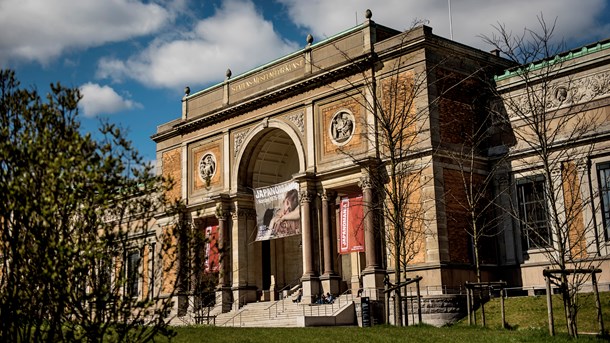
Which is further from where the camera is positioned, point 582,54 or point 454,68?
point 454,68

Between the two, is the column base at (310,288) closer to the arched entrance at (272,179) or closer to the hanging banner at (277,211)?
the hanging banner at (277,211)

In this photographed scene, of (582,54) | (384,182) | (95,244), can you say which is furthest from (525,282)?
(95,244)

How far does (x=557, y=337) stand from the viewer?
17.9m

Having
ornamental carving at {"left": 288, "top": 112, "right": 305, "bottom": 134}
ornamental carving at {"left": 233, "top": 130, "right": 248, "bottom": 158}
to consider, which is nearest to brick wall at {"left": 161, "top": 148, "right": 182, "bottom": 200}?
ornamental carving at {"left": 233, "top": 130, "right": 248, "bottom": 158}

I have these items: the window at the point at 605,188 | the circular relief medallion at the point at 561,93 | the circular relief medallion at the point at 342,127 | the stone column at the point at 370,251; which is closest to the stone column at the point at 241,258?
the circular relief medallion at the point at 342,127

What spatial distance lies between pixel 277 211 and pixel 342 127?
624 cm

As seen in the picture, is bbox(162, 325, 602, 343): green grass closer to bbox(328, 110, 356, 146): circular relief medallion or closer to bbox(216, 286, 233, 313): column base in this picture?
bbox(328, 110, 356, 146): circular relief medallion

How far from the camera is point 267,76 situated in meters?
39.2

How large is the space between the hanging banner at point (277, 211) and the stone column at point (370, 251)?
16.3 ft

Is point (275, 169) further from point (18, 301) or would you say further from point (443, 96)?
point (18, 301)

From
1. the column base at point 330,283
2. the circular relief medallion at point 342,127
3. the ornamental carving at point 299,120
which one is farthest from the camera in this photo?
the ornamental carving at point 299,120

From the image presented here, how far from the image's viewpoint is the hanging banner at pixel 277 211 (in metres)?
36.8

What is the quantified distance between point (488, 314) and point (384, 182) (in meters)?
7.65

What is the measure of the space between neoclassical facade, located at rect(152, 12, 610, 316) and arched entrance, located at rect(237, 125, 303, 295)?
65 millimetres
